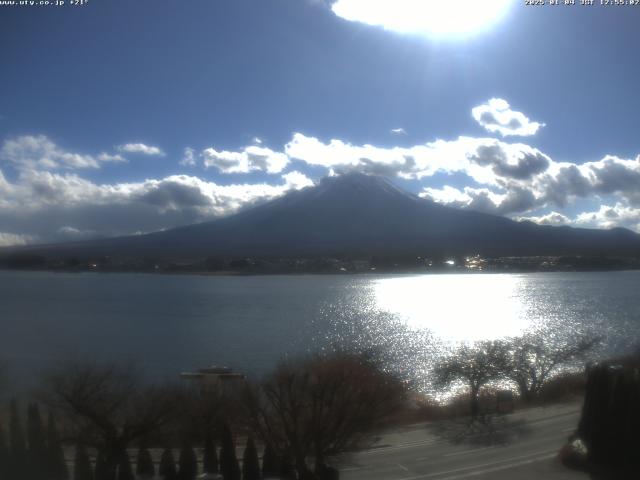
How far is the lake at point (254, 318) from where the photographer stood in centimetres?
1510

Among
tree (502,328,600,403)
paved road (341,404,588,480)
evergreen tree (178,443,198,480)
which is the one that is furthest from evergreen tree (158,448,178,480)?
tree (502,328,600,403)

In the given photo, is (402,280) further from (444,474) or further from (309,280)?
(444,474)

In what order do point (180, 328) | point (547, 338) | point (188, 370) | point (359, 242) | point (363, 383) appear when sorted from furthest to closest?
point (359, 242), point (180, 328), point (547, 338), point (188, 370), point (363, 383)

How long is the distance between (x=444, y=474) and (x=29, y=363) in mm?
10111

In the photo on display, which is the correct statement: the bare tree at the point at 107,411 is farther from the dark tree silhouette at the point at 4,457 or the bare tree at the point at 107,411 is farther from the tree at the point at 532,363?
the tree at the point at 532,363

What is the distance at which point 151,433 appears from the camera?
670 cm

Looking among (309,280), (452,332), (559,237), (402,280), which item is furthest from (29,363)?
(559,237)

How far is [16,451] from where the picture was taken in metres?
5.89

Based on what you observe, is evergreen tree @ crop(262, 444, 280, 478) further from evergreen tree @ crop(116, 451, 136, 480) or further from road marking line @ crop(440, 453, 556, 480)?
road marking line @ crop(440, 453, 556, 480)

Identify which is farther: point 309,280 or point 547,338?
point 309,280

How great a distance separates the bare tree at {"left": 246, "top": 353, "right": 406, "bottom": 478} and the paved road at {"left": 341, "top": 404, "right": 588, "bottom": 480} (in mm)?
308

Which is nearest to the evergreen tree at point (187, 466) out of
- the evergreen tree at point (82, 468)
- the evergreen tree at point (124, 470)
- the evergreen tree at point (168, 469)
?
the evergreen tree at point (168, 469)

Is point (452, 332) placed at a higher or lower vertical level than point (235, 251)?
lower

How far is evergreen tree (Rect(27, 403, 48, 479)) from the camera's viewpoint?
226 inches
